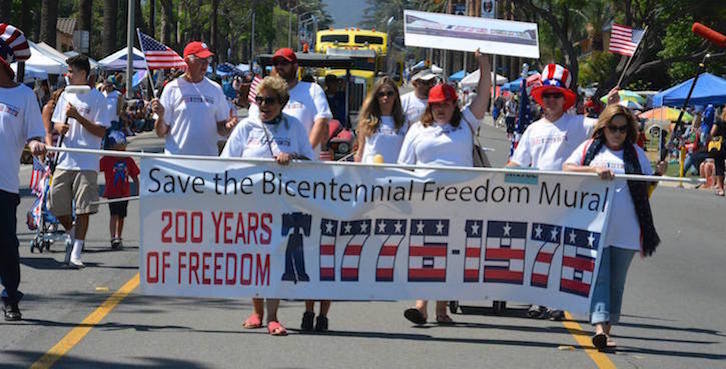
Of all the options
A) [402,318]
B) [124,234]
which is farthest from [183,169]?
[124,234]

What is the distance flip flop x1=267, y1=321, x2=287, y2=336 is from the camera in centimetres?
844

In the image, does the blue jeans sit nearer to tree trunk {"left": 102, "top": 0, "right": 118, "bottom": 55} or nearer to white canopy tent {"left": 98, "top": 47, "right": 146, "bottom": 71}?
white canopy tent {"left": 98, "top": 47, "right": 146, "bottom": 71}

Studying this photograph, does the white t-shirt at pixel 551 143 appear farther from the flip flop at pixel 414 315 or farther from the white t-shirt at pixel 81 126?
the white t-shirt at pixel 81 126

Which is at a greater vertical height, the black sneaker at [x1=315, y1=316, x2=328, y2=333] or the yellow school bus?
the yellow school bus

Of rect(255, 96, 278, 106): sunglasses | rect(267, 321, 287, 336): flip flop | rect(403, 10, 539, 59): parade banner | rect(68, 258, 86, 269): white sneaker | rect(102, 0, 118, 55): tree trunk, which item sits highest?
rect(102, 0, 118, 55): tree trunk

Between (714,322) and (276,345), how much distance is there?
13.1ft

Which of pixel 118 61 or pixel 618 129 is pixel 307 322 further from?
pixel 118 61

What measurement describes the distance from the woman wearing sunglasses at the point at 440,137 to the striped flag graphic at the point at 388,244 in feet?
2.00

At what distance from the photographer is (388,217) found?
8469 mm

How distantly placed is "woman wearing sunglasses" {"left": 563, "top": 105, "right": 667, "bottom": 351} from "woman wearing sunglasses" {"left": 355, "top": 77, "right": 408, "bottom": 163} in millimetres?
1658

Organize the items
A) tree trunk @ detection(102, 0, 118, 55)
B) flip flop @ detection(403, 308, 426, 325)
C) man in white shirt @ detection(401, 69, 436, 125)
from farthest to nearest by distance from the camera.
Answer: tree trunk @ detection(102, 0, 118, 55)
man in white shirt @ detection(401, 69, 436, 125)
flip flop @ detection(403, 308, 426, 325)

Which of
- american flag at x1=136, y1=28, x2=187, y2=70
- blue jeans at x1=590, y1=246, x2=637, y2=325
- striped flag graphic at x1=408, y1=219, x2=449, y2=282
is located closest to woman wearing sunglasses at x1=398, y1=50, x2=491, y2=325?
striped flag graphic at x1=408, y1=219, x2=449, y2=282

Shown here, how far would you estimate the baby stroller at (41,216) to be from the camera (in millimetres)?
12366

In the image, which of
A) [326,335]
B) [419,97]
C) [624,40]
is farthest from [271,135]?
[624,40]
